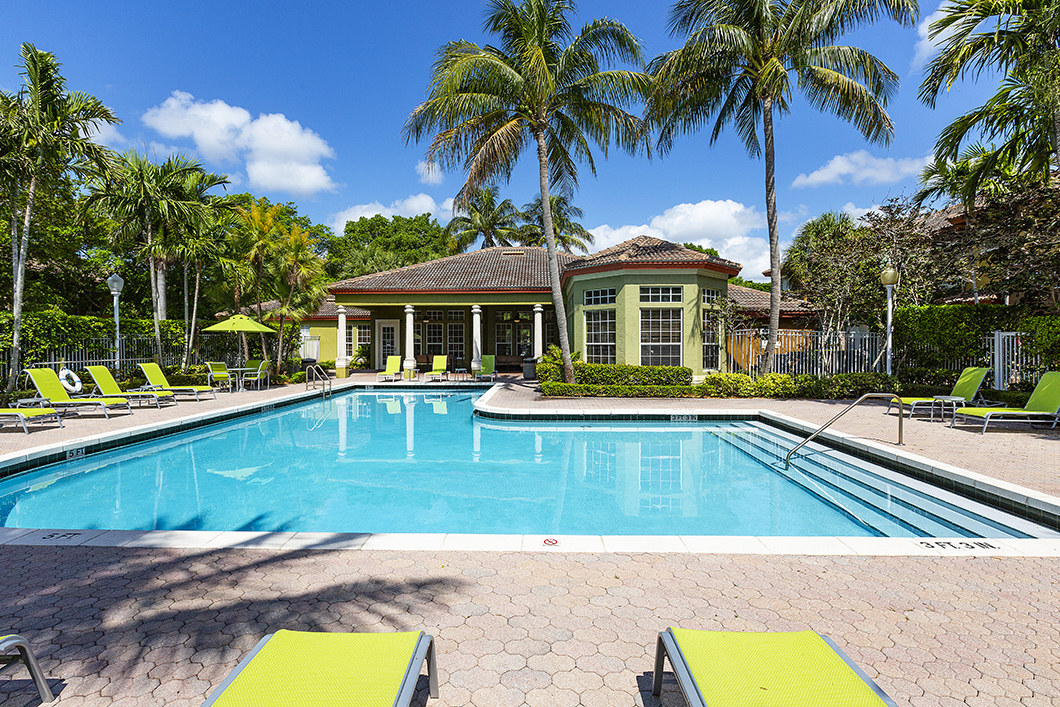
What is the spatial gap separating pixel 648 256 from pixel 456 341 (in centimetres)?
1292

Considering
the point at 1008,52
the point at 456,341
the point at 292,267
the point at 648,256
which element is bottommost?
the point at 456,341

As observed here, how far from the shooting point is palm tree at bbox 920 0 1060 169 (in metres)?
10.6

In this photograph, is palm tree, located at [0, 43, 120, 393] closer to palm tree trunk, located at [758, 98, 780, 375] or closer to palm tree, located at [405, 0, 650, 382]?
palm tree, located at [405, 0, 650, 382]

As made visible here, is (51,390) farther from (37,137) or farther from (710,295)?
(710,295)

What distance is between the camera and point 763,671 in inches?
76.5

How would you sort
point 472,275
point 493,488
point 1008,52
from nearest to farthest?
point 493,488
point 1008,52
point 472,275

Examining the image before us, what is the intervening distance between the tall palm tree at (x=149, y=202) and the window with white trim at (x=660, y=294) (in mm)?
15196


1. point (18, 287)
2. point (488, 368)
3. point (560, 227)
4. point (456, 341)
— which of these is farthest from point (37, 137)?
point (560, 227)

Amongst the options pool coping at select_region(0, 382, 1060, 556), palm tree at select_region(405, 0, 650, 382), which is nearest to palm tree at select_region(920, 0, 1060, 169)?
palm tree at select_region(405, 0, 650, 382)

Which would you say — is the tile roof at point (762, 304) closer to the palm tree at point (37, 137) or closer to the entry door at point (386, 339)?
the entry door at point (386, 339)

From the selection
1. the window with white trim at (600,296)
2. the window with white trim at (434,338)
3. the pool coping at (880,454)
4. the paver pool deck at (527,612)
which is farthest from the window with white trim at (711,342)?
the window with white trim at (434,338)

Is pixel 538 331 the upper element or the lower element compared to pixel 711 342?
upper

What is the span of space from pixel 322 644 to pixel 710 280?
1685cm

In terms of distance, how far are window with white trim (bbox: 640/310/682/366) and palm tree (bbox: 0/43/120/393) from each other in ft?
52.0
